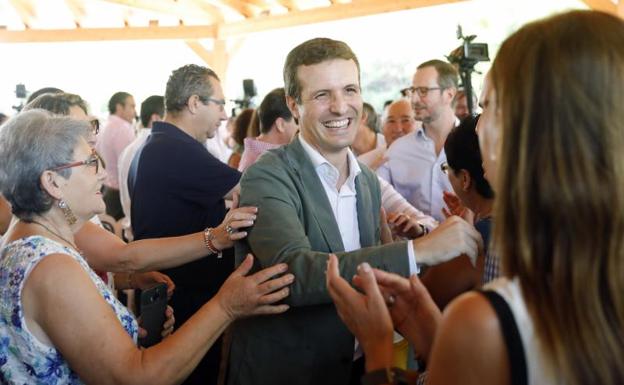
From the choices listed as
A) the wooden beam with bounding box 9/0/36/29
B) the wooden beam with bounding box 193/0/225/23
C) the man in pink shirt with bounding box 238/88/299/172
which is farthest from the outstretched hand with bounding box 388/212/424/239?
the wooden beam with bounding box 9/0/36/29

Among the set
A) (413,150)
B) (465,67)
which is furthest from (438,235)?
(465,67)

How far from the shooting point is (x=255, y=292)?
152cm

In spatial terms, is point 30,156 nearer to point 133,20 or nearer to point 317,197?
point 317,197

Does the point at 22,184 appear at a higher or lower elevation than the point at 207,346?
higher

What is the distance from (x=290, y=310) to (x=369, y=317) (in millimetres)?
524

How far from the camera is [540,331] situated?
893 mm

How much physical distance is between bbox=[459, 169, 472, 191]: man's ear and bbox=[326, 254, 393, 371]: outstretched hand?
619mm

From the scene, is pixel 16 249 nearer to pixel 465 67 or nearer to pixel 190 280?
pixel 190 280

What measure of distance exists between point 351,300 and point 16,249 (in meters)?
0.84

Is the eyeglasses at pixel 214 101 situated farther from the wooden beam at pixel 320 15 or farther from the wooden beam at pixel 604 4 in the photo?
the wooden beam at pixel 320 15

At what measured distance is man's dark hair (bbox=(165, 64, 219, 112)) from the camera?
3.09 metres

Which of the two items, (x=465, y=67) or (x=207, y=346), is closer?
(x=207, y=346)

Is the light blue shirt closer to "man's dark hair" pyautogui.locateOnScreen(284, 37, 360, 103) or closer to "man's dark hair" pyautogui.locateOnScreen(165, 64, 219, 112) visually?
"man's dark hair" pyautogui.locateOnScreen(165, 64, 219, 112)

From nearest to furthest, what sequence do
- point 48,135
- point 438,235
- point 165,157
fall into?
point 438,235, point 48,135, point 165,157
